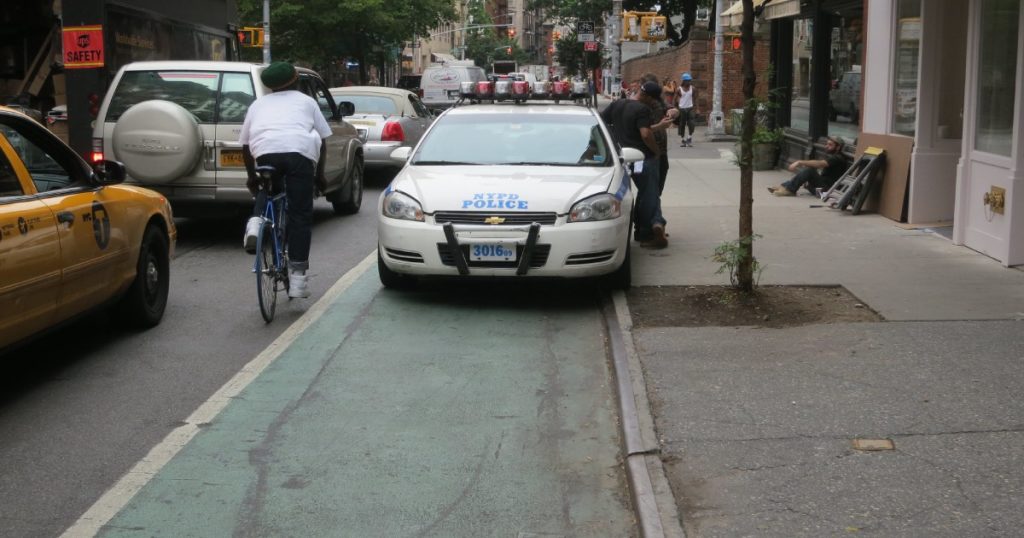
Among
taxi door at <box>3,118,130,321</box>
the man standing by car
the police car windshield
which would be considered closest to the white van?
the man standing by car

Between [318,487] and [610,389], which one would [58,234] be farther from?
[610,389]

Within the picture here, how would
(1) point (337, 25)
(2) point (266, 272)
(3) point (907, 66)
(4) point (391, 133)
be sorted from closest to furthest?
(2) point (266, 272) → (3) point (907, 66) → (4) point (391, 133) → (1) point (337, 25)

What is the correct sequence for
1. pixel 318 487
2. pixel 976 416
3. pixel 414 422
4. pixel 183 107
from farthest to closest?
1. pixel 183 107
2. pixel 414 422
3. pixel 976 416
4. pixel 318 487

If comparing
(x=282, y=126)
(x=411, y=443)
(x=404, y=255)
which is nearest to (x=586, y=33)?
(x=404, y=255)

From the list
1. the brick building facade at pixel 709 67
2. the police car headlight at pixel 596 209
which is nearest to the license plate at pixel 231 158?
the police car headlight at pixel 596 209

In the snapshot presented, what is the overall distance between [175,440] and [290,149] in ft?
10.4

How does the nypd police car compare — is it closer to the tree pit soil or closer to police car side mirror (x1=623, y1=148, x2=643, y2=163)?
police car side mirror (x1=623, y1=148, x2=643, y2=163)

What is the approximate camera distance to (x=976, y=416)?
5.62m

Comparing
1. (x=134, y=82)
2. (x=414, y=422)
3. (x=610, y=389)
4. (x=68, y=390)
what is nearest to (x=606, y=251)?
(x=610, y=389)

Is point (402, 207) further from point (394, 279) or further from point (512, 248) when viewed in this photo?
point (512, 248)

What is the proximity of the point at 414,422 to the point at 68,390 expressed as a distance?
82.6 inches

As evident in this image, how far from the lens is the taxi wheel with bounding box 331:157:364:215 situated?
47.0 ft

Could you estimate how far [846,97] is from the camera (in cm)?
1622

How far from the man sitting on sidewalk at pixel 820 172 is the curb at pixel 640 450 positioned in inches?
343
